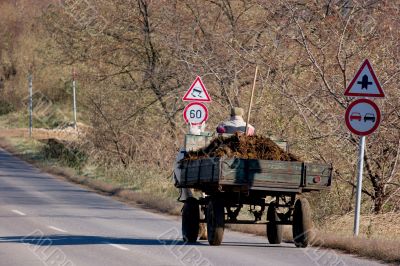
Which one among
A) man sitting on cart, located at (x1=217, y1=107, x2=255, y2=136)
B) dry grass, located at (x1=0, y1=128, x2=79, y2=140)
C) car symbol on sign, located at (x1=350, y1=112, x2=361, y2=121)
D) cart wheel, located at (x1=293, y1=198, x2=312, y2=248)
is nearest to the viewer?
cart wheel, located at (x1=293, y1=198, x2=312, y2=248)

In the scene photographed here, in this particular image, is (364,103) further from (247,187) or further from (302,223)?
(247,187)

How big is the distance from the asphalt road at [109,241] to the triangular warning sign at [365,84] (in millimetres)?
2505

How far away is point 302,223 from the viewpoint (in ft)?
47.3

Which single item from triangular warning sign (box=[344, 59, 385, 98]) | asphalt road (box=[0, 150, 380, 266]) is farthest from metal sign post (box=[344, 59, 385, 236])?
asphalt road (box=[0, 150, 380, 266])

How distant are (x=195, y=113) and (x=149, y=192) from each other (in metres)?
5.25

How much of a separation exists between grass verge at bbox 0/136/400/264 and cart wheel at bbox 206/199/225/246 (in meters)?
1.64

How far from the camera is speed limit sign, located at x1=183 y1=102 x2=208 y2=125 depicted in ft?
74.3

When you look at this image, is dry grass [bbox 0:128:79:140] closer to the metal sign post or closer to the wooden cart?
the wooden cart

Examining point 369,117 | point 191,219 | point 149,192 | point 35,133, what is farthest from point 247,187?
point 35,133

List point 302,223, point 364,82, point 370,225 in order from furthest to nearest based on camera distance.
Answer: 1. point 370,225
2. point 364,82
3. point 302,223

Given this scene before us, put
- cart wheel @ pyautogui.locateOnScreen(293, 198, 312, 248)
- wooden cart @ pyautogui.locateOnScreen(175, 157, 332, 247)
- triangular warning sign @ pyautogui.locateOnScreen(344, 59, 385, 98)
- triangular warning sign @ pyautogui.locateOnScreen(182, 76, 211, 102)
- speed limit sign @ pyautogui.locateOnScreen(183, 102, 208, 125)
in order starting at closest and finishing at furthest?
wooden cart @ pyautogui.locateOnScreen(175, 157, 332, 247)
cart wheel @ pyautogui.locateOnScreen(293, 198, 312, 248)
triangular warning sign @ pyautogui.locateOnScreen(344, 59, 385, 98)
triangular warning sign @ pyautogui.locateOnScreen(182, 76, 211, 102)
speed limit sign @ pyautogui.locateOnScreen(183, 102, 208, 125)

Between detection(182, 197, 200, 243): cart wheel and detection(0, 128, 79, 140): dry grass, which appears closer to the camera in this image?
detection(182, 197, 200, 243): cart wheel

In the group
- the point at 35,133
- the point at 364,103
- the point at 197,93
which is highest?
the point at 197,93

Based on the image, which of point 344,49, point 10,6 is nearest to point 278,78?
point 344,49
